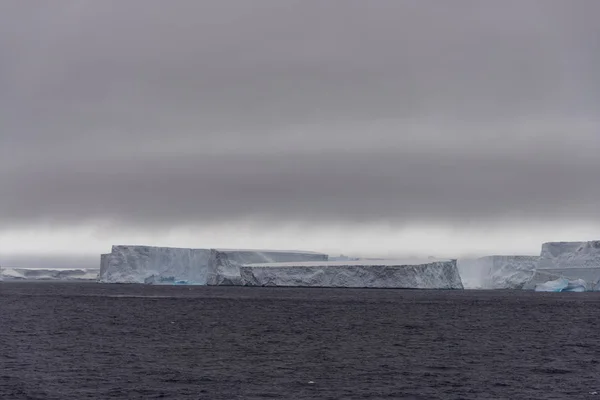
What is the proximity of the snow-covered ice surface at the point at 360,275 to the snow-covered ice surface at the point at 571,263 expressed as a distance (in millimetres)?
6221

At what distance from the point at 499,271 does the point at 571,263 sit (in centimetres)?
1080

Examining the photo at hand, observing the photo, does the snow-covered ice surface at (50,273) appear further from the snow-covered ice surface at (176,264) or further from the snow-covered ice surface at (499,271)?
the snow-covered ice surface at (499,271)

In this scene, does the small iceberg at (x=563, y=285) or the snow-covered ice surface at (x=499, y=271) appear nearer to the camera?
the small iceberg at (x=563, y=285)

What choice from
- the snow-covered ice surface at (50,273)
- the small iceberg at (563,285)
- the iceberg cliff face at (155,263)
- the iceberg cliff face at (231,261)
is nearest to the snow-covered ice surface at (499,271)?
the small iceberg at (563,285)

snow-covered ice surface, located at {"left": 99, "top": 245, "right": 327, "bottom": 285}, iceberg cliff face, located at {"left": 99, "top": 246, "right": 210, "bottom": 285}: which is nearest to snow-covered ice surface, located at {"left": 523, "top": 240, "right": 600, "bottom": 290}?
snow-covered ice surface, located at {"left": 99, "top": 245, "right": 327, "bottom": 285}

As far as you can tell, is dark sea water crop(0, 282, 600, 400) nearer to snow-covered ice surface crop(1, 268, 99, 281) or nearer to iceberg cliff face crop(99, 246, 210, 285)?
iceberg cliff face crop(99, 246, 210, 285)

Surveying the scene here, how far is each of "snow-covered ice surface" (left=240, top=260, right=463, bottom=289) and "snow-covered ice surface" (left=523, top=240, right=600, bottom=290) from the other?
6.22 metres

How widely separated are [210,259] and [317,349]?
Answer: 45.2 m

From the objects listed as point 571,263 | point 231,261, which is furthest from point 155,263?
point 571,263

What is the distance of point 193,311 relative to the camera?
43.0 m

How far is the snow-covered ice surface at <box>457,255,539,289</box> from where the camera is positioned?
68.8 metres

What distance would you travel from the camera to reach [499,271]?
234 feet

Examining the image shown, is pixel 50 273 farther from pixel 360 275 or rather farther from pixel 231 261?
pixel 360 275

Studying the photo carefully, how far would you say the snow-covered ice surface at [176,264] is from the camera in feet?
232
